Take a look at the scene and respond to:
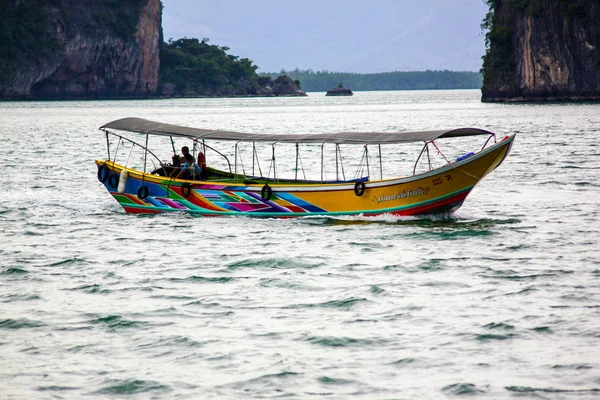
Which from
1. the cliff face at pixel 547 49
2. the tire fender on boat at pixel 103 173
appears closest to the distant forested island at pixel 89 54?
the cliff face at pixel 547 49

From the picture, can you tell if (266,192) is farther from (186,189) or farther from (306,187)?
(186,189)

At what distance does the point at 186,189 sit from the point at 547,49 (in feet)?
245

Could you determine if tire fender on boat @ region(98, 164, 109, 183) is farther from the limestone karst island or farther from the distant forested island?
the distant forested island

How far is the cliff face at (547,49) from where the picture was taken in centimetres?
8294

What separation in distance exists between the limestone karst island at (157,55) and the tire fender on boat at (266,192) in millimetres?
69583

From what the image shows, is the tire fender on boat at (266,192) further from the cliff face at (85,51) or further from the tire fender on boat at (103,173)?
the cliff face at (85,51)

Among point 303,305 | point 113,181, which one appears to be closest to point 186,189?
point 113,181

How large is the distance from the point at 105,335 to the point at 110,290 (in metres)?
2.35

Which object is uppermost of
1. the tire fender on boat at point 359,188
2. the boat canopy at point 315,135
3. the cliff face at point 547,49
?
the cliff face at point 547,49

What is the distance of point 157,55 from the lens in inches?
6890

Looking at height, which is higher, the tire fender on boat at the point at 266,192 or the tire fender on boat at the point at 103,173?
the tire fender on boat at the point at 103,173

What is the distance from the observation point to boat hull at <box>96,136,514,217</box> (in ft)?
57.5

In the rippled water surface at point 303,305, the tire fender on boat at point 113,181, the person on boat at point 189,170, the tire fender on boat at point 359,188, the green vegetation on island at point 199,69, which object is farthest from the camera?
the green vegetation on island at point 199,69

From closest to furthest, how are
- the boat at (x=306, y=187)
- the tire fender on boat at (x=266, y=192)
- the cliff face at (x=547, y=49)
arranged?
the boat at (x=306, y=187) → the tire fender on boat at (x=266, y=192) → the cliff face at (x=547, y=49)
